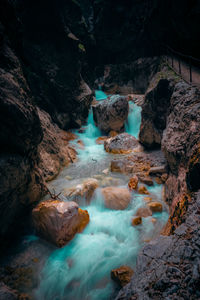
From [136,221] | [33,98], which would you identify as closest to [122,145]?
[136,221]

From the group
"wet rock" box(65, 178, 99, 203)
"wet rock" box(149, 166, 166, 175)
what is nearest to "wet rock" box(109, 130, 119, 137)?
"wet rock" box(149, 166, 166, 175)

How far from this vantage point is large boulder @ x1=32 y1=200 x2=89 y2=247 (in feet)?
13.4

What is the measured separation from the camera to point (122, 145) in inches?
411

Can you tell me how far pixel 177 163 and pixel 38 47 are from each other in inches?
517

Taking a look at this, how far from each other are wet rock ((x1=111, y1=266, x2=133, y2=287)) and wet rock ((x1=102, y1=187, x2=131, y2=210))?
7.24 ft

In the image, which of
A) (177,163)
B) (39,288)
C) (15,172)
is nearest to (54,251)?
(39,288)

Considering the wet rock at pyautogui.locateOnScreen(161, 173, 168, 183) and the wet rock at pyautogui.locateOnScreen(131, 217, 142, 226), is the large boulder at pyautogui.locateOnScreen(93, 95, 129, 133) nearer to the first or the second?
the wet rock at pyautogui.locateOnScreen(161, 173, 168, 183)

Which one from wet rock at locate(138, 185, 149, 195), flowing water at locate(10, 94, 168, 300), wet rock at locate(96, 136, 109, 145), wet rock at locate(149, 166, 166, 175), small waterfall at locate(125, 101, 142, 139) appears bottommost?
flowing water at locate(10, 94, 168, 300)

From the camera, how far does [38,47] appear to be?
39.8ft

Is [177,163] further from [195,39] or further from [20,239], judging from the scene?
[195,39]

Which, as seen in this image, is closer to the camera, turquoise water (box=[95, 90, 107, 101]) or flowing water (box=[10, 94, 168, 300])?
flowing water (box=[10, 94, 168, 300])

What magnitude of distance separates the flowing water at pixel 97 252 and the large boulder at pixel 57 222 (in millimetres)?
253

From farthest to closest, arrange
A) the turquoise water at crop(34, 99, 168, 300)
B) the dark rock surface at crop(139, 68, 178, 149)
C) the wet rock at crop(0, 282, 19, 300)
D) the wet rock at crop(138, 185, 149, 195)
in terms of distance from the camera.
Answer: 1. the dark rock surface at crop(139, 68, 178, 149)
2. the wet rock at crop(138, 185, 149, 195)
3. the turquoise water at crop(34, 99, 168, 300)
4. the wet rock at crop(0, 282, 19, 300)

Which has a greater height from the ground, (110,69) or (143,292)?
(110,69)
